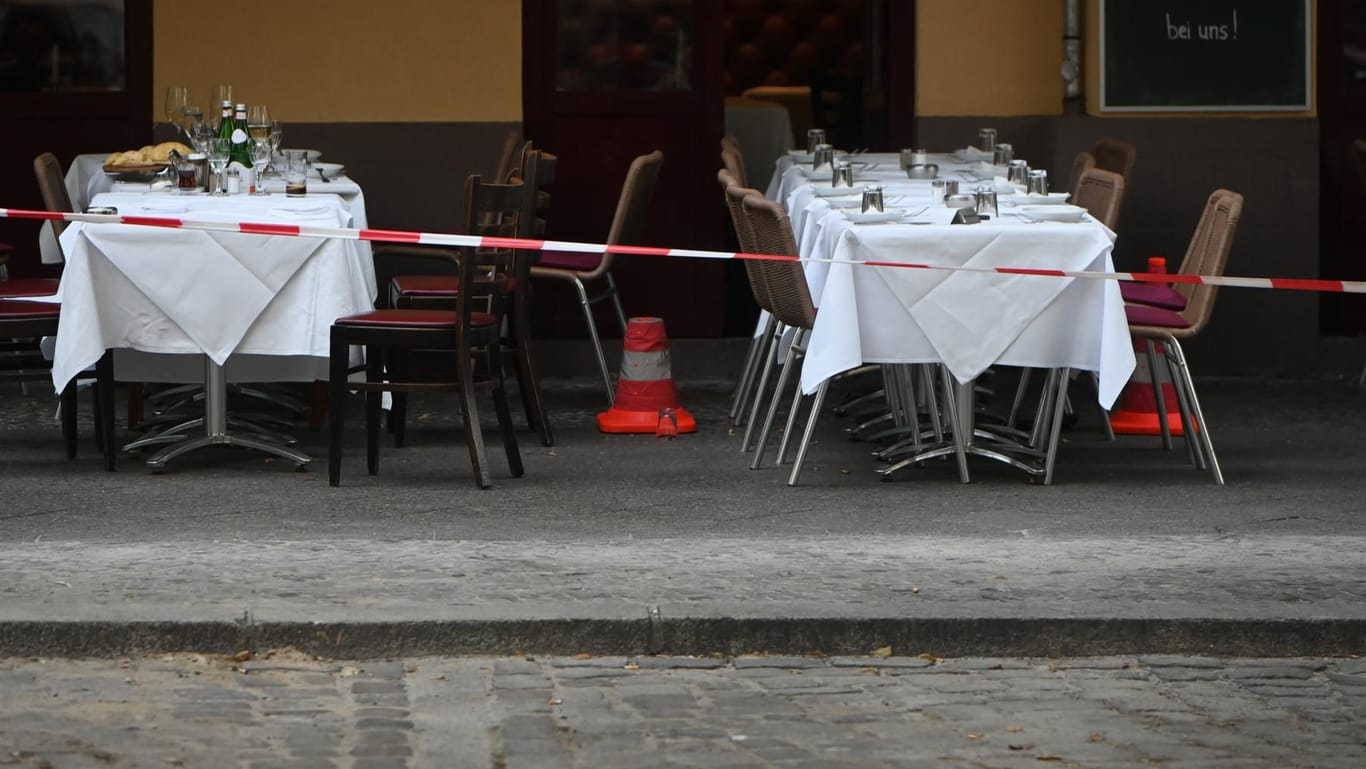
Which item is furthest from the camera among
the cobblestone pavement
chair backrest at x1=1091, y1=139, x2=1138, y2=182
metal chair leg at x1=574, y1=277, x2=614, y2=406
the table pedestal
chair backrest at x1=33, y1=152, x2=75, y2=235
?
chair backrest at x1=1091, y1=139, x2=1138, y2=182

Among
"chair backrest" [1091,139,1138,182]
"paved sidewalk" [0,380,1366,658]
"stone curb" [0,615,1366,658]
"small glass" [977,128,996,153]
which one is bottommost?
"stone curb" [0,615,1366,658]

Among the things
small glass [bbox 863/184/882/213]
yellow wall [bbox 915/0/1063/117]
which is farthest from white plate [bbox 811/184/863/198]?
yellow wall [bbox 915/0/1063/117]

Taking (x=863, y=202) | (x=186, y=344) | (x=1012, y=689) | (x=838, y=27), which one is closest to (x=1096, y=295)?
(x=863, y=202)

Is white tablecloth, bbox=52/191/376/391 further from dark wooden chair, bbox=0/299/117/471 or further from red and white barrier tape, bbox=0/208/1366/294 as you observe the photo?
dark wooden chair, bbox=0/299/117/471

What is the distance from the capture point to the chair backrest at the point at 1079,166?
10070 millimetres

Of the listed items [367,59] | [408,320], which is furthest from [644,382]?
[367,59]

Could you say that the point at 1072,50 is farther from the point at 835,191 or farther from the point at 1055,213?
the point at 1055,213

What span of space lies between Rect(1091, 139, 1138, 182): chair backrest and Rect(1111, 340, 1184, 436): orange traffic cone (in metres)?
0.88

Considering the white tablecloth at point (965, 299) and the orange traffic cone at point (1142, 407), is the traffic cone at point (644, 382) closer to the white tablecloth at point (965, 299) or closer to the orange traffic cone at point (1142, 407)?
the white tablecloth at point (965, 299)

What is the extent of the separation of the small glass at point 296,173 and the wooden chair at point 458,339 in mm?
952

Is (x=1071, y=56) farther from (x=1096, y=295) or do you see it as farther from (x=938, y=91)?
(x=1096, y=295)

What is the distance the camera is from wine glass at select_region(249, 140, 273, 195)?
881 cm

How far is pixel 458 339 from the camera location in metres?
7.57

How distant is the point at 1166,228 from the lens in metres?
10.6
